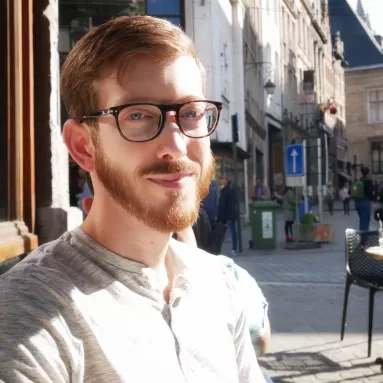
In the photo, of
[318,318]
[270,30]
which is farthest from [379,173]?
[318,318]

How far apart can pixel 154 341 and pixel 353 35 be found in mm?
58923

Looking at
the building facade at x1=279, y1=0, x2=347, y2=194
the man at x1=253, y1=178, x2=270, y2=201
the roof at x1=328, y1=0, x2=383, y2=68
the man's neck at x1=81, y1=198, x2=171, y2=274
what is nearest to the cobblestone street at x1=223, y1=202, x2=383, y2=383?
the man's neck at x1=81, y1=198, x2=171, y2=274

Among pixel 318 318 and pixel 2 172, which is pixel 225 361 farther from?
pixel 318 318

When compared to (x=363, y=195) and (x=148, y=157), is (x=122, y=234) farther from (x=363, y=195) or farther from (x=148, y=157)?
(x=363, y=195)

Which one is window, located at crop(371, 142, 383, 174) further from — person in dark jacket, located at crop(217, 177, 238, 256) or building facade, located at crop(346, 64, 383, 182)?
person in dark jacket, located at crop(217, 177, 238, 256)

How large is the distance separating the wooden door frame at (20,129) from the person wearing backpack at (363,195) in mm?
11493

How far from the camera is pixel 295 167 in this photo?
12.9 meters

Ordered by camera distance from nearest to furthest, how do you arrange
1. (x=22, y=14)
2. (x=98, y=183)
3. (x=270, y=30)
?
(x=98, y=183) → (x=22, y=14) → (x=270, y=30)

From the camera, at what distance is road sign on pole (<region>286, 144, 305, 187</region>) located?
12778 mm

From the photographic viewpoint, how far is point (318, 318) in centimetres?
629

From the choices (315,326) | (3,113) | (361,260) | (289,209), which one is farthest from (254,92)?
(3,113)

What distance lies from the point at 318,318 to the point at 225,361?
5.05m

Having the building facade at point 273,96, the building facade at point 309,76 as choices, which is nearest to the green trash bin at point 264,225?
the building facade at point 309,76

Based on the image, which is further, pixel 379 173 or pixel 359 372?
pixel 379 173
